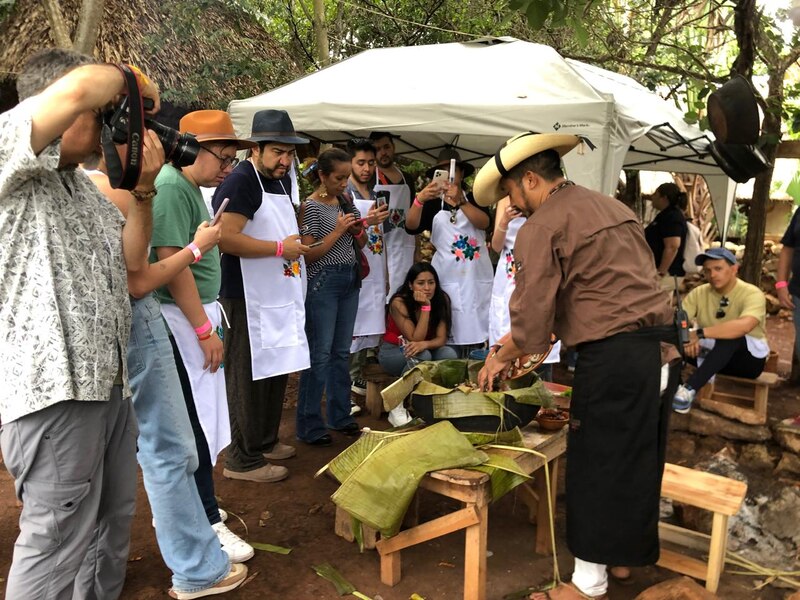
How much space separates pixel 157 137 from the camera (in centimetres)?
203

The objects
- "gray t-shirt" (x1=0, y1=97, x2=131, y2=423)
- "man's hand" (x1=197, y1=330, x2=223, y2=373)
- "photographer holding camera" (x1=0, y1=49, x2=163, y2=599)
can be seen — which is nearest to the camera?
"photographer holding camera" (x1=0, y1=49, x2=163, y2=599)

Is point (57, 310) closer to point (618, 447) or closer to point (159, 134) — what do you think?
point (159, 134)

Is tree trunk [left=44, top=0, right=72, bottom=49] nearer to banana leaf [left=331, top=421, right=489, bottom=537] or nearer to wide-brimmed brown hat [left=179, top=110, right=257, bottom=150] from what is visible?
wide-brimmed brown hat [left=179, top=110, right=257, bottom=150]

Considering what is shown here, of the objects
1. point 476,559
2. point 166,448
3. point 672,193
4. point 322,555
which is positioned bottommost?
point 322,555

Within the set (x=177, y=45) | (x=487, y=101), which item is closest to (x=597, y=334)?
(x=487, y=101)

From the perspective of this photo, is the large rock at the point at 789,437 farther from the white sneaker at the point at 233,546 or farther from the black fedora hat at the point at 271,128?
the black fedora hat at the point at 271,128

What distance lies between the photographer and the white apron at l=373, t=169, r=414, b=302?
5.18 metres

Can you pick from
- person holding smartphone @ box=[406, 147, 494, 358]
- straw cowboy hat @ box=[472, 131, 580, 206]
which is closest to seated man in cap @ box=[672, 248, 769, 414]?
person holding smartphone @ box=[406, 147, 494, 358]

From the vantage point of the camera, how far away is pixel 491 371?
2.89 meters

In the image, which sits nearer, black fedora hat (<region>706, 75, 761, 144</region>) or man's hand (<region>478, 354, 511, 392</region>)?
man's hand (<region>478, 354, 511, 392</region>)

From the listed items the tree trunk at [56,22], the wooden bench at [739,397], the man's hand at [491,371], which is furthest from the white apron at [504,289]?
the tree trunk at [56,22]

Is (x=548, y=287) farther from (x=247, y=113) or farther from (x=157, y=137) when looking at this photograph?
(x=247, y=113)

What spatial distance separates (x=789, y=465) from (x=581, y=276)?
2923mm

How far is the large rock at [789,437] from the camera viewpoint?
4.46 metres
